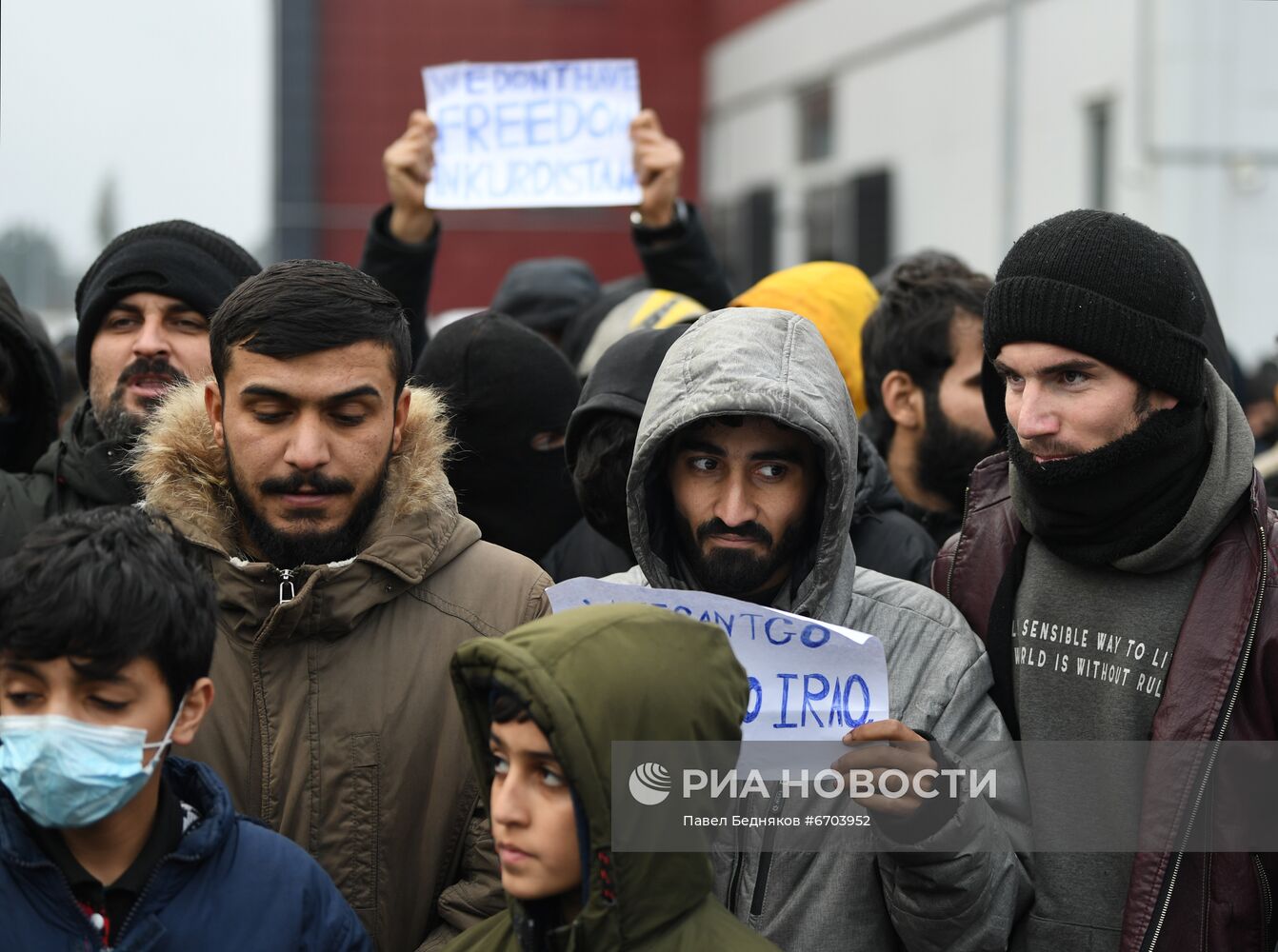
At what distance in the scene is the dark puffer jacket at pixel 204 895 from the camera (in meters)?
2.43

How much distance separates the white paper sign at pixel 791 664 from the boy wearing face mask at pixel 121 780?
67 centimetres

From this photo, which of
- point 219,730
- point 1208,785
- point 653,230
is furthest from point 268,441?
point 653,230

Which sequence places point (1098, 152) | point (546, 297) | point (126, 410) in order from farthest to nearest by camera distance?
point (1098, 152), point (546, 297), point (126, 410)

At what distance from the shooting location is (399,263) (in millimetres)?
4707

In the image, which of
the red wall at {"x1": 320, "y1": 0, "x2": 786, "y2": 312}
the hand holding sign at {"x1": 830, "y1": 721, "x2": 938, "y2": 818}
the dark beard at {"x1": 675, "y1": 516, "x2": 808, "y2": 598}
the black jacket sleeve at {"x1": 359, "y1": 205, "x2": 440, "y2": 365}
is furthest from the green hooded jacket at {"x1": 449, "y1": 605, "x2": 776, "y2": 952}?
the red wall at {"x1": 320, "y1": 0, "x2": 786, "y2": 312}

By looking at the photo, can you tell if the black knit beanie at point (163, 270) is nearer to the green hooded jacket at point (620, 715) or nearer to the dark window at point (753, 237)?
the green hooded jacket at point (620, 715)

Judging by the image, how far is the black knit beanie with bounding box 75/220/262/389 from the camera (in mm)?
3967

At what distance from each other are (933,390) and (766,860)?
193 centimetres

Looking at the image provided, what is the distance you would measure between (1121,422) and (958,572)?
46 cm

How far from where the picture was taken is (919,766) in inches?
102

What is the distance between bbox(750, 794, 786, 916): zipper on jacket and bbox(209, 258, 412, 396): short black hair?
3.28 feet

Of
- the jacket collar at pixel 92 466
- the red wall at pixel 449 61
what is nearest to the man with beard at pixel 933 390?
the jacket collar at pixel 92 466

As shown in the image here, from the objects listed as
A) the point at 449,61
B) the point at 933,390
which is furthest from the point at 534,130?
the point at 449,61

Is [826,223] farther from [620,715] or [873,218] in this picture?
[620,715]
